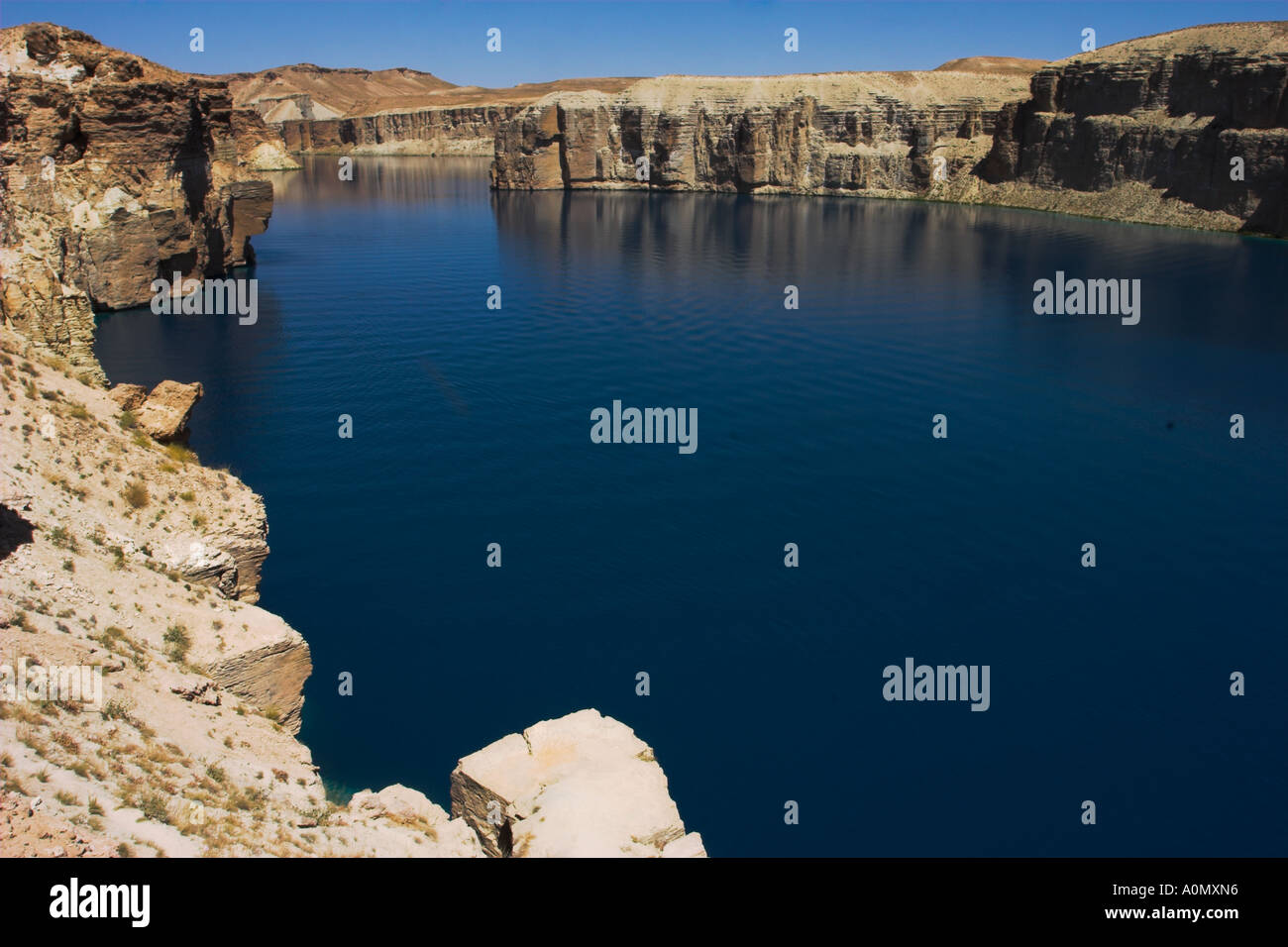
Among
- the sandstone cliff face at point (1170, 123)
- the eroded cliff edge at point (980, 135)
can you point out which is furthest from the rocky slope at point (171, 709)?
the sandstone cliff face at point (1170, 123)

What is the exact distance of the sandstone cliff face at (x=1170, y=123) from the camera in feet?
321

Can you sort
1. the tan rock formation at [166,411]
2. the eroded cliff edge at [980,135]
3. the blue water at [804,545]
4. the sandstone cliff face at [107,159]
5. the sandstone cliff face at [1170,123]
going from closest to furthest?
1. the blue water at [804,545]
2. the tan rock formation at [166,411]
3. the sandstone cliff face at [107,159]
4. the sandstone cliff face at [1170,123]
5. the eroded cliff edge at [980,135]

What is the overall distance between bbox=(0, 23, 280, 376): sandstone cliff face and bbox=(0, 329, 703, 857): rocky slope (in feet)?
126

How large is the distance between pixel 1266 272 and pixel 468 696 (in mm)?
84488

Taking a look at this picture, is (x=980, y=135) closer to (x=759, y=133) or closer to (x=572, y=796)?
(x=759, y=133)

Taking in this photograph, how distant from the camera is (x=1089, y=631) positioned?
26.2 meters

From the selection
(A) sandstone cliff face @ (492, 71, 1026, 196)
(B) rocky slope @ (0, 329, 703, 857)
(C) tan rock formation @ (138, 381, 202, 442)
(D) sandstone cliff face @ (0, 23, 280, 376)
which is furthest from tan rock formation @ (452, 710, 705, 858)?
(A) sandstone cliff face @ (492, 71, 1026, 196)

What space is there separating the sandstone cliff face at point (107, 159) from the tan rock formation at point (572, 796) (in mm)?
48550

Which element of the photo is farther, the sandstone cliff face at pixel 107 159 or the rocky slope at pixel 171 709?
the sandstone cliff face at pixel 107 159

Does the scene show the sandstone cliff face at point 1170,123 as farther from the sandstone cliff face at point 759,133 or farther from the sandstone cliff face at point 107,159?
the sandstone cliff face at point 107,159

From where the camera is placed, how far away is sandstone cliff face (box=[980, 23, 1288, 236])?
3853 inches

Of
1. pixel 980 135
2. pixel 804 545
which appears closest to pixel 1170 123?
pixel 980 135

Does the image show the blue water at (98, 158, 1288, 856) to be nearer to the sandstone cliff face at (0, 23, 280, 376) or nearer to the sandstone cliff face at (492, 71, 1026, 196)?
the sandstone cliff face at (0, 23, 280, 376)

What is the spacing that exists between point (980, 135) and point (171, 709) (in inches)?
5962
